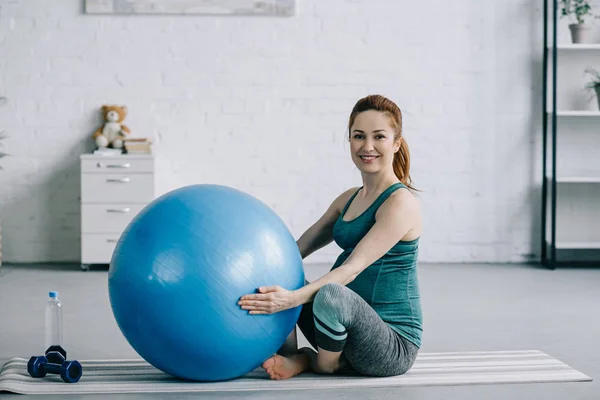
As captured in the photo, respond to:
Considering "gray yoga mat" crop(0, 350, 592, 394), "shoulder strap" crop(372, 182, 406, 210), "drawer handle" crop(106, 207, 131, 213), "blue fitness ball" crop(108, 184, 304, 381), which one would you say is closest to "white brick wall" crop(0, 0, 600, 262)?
"drawer handle" crop(106, 207, 131, 213)

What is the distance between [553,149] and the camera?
17.3ft

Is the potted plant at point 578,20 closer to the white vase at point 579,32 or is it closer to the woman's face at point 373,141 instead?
the white vase at point 579,32

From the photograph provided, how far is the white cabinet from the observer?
5.16 metres

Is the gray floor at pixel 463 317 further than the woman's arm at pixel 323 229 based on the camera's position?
No

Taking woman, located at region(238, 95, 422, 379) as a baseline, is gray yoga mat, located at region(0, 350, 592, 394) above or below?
below

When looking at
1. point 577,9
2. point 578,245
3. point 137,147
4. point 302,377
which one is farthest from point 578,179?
point 302,377

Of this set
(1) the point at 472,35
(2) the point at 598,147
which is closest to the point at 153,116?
(1) the point at 472,35

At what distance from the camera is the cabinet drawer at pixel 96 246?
5176 mm

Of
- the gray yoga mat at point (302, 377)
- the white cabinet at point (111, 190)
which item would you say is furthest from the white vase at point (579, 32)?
the gray yoga mat at point (302, 377)

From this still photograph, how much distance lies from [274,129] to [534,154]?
1865mm

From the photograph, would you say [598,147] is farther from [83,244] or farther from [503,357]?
[83,244]

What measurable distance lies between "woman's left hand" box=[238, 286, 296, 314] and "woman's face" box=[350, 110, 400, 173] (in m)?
A: 0.58

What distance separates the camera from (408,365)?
8.89ft

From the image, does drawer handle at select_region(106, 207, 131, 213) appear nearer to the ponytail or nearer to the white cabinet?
the white cabinet
